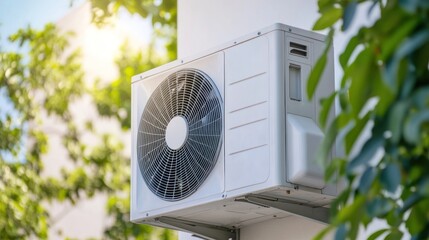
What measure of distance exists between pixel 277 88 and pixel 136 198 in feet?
2.63

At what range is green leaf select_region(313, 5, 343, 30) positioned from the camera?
2266mm

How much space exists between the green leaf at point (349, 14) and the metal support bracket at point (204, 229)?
202 cm

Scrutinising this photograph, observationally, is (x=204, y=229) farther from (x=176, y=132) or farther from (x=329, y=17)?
(x=329, y=17)

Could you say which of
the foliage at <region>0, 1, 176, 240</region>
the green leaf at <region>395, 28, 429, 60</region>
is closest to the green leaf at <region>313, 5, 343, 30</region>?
the green leaf at <region>395, 28, 429, 60</region>

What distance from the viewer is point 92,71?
1420 cm

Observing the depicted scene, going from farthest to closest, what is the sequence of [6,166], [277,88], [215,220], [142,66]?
[142,66], [6,166], [215,220], [277,88]

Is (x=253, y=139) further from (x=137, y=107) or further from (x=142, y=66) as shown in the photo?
(x=142, y=66)

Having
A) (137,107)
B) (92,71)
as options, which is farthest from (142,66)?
(137,107)

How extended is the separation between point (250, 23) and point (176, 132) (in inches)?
26.4

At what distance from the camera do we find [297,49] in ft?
12.1

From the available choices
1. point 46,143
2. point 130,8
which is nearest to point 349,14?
point 130,8

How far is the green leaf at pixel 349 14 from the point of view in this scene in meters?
2.10

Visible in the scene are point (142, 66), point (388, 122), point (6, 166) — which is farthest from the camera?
point (142, 66)

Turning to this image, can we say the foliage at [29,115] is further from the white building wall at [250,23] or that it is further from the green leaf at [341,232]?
the green leaf at [341,232]
